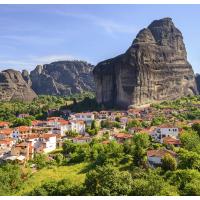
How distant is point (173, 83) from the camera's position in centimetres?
8650

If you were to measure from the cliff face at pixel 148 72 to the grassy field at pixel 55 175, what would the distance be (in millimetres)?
42125

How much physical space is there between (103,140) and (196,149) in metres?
14.7

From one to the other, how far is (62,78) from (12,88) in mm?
42526

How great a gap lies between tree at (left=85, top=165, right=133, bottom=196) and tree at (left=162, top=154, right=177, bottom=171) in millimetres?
5328

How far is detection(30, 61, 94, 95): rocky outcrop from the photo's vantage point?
144 meters

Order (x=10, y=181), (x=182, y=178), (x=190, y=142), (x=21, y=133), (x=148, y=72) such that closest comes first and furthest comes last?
(x=182, y=178) → (x=10, y=181) → (x=190, y=142) → (x=21, y=133) → (x=148, y=72)

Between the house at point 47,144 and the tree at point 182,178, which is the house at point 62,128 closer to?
the house at point 47,144

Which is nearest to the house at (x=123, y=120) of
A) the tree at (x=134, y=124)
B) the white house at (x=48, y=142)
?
the tree at (x=134, y=124)

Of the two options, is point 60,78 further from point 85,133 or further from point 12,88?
point 85,133

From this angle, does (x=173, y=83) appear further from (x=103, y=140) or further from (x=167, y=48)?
(x=103, y=140)

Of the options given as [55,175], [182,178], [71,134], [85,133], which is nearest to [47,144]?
[71,134]

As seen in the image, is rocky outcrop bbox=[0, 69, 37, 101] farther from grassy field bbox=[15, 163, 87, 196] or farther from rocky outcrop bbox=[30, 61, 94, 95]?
grassy field bbox=[15, 163, 87, 196]

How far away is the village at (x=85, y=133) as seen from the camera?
39.4 metres

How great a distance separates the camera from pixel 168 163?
28797 millimetres
